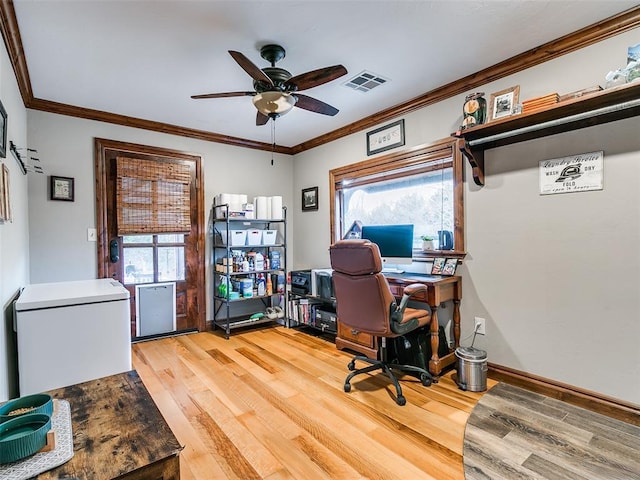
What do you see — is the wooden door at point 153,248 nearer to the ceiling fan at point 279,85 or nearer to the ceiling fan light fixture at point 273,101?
the ceiling fan at point 279,85

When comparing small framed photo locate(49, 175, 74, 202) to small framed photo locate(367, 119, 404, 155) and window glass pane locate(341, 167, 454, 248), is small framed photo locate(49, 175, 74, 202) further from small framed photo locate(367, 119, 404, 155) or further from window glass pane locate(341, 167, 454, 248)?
small framed photo locate(367, 119, 404, 155)

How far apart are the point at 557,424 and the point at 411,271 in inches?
63.1

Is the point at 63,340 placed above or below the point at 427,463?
above

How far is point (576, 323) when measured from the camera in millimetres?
2283

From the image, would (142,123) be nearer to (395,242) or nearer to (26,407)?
(395,242)

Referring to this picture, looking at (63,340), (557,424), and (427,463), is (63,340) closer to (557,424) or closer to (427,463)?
(427,463)


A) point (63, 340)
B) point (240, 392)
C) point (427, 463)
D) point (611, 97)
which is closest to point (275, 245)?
point (240, 392)

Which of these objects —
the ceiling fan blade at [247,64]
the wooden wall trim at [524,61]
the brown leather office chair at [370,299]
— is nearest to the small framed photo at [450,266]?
the brown leather office chair at [370,299]

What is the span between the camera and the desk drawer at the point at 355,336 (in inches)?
124

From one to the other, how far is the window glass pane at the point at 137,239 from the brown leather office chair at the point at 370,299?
2.36 m

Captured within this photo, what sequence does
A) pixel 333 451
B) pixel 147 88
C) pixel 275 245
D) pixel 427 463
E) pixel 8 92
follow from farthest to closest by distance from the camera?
pixel 275 245 → pixel 147 88 → pixel 8 92 → pixel 333 451 → pixel 427 463

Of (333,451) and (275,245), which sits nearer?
(333,451)

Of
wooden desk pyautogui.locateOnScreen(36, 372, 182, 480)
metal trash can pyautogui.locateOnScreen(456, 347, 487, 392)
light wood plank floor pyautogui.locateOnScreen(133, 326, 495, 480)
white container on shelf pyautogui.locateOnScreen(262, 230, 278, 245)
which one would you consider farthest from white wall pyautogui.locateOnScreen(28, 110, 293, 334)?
metal trash can pyautogui.locateOnScreen(456, 347, 487, 392)

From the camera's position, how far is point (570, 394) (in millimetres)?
2289
